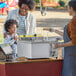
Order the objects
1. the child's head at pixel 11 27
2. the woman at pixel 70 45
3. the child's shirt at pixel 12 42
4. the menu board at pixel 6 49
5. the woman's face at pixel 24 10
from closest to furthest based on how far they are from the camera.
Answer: the woman at pixel 70 45
the menu board at pixel 6 49
the child's shirt at pixel 12 42
the child's head at pixel 11 27
the woman's face at pixel 24 10

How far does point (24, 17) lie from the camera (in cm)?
498

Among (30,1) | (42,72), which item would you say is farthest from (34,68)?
(30,1)

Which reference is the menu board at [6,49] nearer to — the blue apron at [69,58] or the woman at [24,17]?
the blue apron at [69,58]

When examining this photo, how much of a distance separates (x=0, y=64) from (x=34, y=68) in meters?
0.42

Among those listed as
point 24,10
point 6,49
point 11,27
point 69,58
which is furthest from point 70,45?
point 24,10

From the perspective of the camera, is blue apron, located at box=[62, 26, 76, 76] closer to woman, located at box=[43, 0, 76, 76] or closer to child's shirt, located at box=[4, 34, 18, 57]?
woman, located at box=[43, 0, 76, 76]

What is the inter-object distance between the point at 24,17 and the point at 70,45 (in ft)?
5.42

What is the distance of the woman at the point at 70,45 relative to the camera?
3420mm

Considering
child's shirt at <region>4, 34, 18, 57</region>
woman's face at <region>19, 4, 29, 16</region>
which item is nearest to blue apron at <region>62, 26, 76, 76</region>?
child's shirt at <region>4, 34, 18, 57</region>

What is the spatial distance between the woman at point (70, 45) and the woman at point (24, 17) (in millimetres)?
1348

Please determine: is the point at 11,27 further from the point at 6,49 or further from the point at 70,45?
the point at 70,45

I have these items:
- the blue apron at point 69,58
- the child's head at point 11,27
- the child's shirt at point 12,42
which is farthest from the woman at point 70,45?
the child's head at point 11,27

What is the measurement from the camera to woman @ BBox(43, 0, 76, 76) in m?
3.42

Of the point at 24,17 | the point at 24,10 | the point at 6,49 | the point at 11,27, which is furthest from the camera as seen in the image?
the point at 24,17
